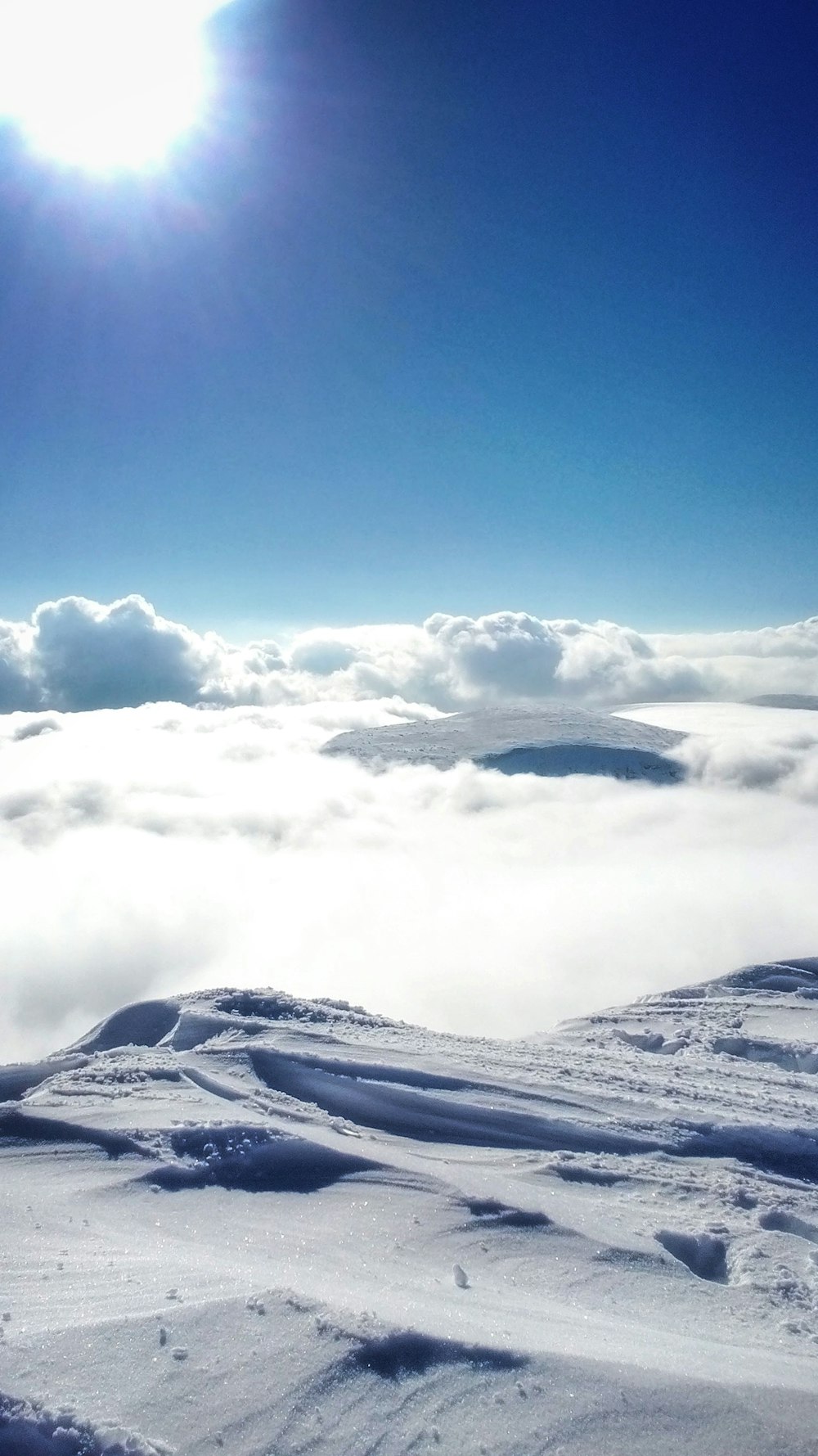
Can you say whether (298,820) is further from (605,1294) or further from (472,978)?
(605,1294)

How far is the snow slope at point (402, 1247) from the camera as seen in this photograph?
14.9 feet

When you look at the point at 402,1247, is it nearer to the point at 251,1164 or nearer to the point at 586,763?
the point at 251,1164

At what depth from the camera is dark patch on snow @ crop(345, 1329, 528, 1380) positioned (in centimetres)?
487

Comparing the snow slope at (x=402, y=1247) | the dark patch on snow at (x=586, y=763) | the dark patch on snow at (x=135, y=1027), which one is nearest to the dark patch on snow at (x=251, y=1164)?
the snow slope at (x=402, y=1247)

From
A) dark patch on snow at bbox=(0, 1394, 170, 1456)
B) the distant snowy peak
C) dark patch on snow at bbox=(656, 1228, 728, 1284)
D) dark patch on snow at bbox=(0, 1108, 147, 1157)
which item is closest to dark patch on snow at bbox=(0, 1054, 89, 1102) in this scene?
dark patch on snow at bbox=(0, 1108, 147, 1157)

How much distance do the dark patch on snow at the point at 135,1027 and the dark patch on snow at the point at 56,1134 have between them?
4412 millimetres

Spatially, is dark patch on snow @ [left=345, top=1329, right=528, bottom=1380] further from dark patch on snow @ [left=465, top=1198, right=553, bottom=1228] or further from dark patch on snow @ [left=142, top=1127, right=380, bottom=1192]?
dark patch on snow @ [left=142, top=1127, right=380, bottom=1192]

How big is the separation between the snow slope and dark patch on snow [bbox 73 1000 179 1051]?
2.92 feet

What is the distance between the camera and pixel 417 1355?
16.3ft

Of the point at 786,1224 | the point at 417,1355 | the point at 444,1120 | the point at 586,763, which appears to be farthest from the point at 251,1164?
the point at 586,763

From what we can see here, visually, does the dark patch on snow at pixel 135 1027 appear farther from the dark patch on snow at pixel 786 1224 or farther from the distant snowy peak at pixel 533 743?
the distant snowy peak at pixel 533 743

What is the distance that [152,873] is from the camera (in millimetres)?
88938

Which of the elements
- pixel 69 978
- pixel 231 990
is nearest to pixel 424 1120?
pixel 231 990

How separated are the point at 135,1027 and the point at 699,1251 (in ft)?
34.2
